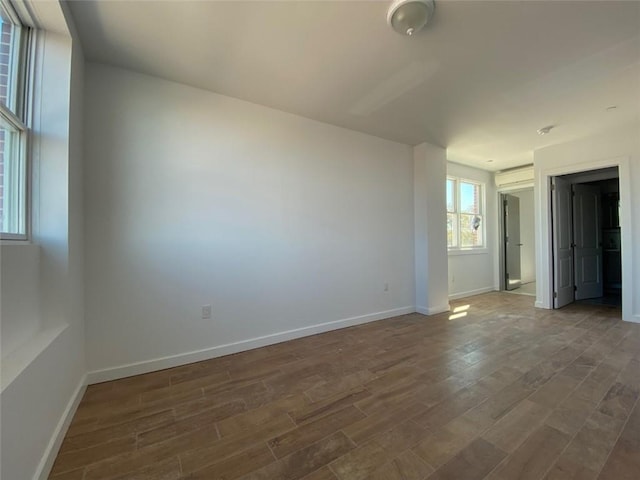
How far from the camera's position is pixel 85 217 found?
206 cm

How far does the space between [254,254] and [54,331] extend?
1.55m

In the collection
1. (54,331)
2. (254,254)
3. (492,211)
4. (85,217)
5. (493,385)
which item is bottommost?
(493,385)

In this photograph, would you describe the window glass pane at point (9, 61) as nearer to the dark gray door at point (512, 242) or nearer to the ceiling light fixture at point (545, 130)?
the ceiling light fixture at point (545, 130)

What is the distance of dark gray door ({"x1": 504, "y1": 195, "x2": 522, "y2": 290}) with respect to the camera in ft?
18.7

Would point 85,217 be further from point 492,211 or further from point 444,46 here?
point 492,211

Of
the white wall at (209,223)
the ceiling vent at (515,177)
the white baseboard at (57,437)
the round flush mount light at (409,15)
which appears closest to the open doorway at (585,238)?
the ceiling vent at (515,177)

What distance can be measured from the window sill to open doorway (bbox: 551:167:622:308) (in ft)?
4.24

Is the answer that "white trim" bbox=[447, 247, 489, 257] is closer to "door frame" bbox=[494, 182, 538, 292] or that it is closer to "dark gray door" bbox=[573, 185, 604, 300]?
"door frame" bbox=[494, 182, 538, 292]

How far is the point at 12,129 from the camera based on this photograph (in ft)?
4.73

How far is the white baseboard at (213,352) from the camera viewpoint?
212cm

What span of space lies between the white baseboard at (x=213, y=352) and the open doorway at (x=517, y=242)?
394 centimetres

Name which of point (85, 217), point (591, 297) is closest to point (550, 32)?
point (85, 217)

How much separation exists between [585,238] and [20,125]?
741cm

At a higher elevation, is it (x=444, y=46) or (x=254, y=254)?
(x=444, y=46)
